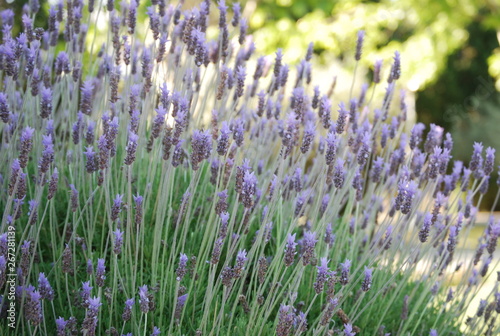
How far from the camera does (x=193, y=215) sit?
2.23 metres

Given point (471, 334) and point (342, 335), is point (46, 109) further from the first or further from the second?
point (471, 334)

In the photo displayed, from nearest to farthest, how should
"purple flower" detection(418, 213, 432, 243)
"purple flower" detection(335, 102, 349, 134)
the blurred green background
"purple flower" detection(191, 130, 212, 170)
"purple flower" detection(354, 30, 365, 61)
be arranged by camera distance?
1. "purple flower" detection(191, 130, 212, 170)
2. "purple flower" detection(418, 213, 432, 243)
3. "purple flower" detection(335, 102, 349, 134)
4. "purple flower" detection(354, 30, 365, 61)
5. the blurred green background

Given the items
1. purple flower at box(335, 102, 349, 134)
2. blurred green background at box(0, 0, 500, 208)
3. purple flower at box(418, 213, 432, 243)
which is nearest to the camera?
purple flower at box(418, 213, 432, 243)

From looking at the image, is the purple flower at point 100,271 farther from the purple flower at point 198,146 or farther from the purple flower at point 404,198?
the purple flower at point 404,198

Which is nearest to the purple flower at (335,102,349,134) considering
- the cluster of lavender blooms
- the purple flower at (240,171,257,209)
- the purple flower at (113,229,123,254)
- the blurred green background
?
the cluster of lavender blooms

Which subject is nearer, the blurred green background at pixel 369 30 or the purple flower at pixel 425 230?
the purple flower at pixel 425 230

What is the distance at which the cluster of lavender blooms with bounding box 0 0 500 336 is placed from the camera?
63.2 inches

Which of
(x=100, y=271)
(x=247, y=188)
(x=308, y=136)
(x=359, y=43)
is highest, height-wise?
(x=359, y=43)

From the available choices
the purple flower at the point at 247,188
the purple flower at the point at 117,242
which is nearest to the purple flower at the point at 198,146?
the purple flower at the point at 247,188

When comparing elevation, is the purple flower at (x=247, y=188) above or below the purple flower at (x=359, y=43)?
below

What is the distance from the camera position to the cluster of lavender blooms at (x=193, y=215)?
1606 millimetres

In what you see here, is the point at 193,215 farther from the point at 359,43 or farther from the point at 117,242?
the point at 359,43

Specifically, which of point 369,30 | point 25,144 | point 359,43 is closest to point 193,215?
point 25,144

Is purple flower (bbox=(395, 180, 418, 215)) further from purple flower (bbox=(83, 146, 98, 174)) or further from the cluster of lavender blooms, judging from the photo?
purple flower (bbox=(83, 146, 98, 174))
